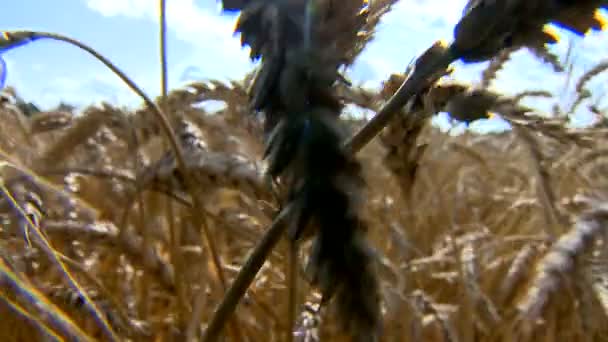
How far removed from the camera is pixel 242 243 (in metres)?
1.38

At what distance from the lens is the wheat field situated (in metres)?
0.58

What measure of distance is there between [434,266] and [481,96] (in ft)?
3.02

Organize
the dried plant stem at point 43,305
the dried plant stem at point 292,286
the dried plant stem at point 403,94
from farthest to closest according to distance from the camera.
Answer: the dried plant stem at point 292,286, the dried plant stem at point 43,305, the dried plant stem at point 403,94

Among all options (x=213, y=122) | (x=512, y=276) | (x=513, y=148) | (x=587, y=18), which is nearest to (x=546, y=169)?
(x=512, y=276)

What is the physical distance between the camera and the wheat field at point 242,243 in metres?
0.58

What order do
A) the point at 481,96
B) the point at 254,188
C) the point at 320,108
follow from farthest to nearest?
the point at 254,188
the point at 481,96
the point at 320,108

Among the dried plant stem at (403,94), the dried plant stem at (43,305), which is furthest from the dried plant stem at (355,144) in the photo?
the dried plant stem at (43,305)

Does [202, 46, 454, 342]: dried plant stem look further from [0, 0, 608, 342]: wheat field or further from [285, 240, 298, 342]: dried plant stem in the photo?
[285, 240, 298, 342]: dried plant stem

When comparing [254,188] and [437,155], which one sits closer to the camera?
[254,188]

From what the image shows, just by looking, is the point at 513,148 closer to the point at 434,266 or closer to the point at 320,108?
the point at 434,266

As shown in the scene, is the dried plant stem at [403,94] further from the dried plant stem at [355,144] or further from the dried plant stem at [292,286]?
the dried plant stem at [292,286]

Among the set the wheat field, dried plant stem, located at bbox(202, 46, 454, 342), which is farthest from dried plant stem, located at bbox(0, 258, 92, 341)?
dried plant stem, located at bbox(202, 46, 454, 342)

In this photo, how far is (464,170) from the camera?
2.15m

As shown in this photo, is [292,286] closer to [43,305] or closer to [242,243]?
[43,305]
